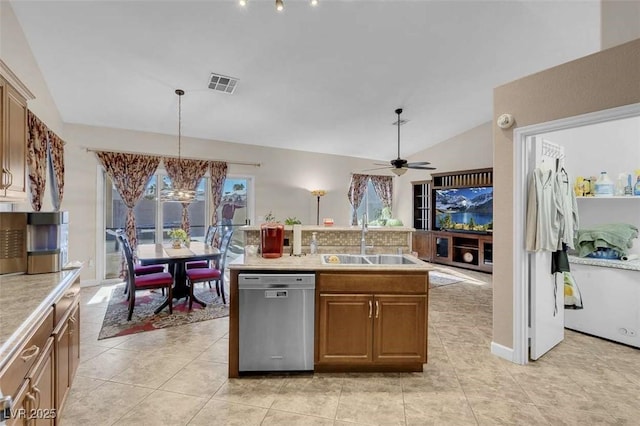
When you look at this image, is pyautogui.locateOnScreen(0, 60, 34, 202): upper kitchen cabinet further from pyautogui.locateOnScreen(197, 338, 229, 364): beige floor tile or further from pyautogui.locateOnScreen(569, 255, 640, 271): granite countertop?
pyautogui.locateOnScreen(569, 255, 640, 271): granite countertop

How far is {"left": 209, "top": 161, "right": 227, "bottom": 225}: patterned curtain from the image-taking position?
5.98 metres

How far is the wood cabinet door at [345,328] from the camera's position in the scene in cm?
243

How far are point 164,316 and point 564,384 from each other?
4.12 metres

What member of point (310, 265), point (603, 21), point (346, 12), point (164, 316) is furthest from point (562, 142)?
point (164, 316)

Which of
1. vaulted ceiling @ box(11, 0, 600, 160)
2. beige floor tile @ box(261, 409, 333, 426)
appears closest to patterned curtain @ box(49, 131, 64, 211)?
vaulted ceiling @ box(11, 0, 600, 160)

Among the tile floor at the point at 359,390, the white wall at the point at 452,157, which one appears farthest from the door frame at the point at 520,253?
the white wall at the point at 452,157

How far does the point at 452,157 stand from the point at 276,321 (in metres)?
6.47

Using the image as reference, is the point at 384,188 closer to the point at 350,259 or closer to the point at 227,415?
the point at 350,259

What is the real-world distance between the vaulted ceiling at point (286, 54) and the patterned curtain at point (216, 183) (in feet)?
2.47

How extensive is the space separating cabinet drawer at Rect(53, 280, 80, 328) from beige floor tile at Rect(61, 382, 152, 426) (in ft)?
2.36

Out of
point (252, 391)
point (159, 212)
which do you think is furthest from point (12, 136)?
point (159, 212)

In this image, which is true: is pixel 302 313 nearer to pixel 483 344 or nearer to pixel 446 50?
pixel 483 344

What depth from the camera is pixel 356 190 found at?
317 inches

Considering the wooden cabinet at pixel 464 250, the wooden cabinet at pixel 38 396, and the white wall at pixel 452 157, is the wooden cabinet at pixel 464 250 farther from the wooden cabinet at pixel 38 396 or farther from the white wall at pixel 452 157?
the wooden cabinet at pixel 38 396
